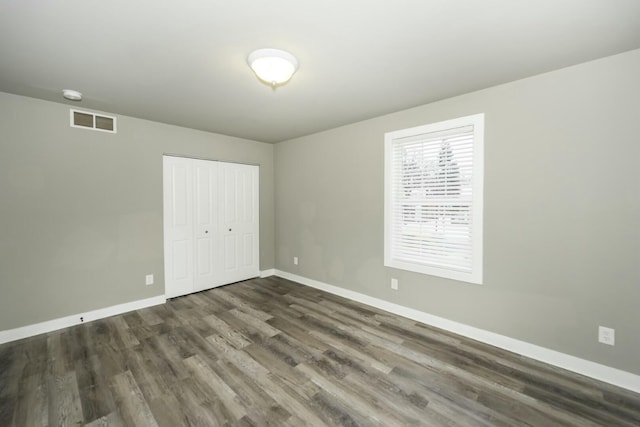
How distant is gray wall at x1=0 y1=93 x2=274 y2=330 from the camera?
2.81m

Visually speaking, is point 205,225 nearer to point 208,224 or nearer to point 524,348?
point 208,224

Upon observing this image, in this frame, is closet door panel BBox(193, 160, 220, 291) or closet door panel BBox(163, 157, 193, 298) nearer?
closet door panel BBox(163, 157, 193, 298)

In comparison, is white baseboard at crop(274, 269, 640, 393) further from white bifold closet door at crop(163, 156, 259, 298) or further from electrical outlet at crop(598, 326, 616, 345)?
white bifold closet door at crop(163, 156, 259, 298)

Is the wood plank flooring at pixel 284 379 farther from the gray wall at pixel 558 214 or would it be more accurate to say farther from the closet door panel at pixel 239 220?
the closet door panel at pixel 239 220

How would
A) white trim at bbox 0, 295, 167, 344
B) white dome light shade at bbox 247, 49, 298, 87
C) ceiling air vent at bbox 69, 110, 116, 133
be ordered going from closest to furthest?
white dome light shade at bbox 247, 49, 298, 87, white trim at bbox 0, 295, 167, 344, ceiling air vent at bbox 69, 110, 116, 133

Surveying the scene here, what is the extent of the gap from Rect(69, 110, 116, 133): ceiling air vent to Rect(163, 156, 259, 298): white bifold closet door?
2.36 feet

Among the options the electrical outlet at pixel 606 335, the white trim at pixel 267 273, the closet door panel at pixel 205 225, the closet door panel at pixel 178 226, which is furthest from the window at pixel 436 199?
the closet door panel at pixel 178 226

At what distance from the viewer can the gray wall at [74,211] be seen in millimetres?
2812

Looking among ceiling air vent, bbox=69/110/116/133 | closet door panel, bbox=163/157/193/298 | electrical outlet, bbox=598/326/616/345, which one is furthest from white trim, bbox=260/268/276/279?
electrical outlet, bbox=598/326/616/345

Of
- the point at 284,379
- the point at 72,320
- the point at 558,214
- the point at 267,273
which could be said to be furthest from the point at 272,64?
the point at 267,273

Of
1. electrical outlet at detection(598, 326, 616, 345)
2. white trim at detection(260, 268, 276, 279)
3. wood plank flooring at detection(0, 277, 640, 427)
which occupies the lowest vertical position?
wood plank flooring at detection(0, 277, 640, 427)

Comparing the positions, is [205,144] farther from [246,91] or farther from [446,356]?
[446,356]

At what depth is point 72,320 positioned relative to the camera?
3121mm

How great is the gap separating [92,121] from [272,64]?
106 inches
